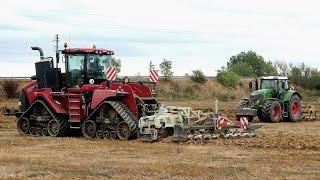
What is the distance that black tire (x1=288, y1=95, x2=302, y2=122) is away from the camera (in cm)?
3150

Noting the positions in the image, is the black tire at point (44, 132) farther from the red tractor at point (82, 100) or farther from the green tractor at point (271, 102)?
the green tractor at point (271, 102)

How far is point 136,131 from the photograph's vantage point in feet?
65.7

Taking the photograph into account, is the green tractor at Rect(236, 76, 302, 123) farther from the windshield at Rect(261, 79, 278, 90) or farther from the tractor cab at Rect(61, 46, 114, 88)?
the tractor cab at Rect(61, 46, 114, 88)

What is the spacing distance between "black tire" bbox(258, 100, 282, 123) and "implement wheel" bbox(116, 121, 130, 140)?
11.5m

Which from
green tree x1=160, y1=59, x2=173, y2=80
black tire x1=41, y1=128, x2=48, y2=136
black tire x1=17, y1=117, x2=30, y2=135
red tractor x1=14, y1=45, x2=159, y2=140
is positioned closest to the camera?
red tractor x1=14, y1=45, x2=159, y2=140

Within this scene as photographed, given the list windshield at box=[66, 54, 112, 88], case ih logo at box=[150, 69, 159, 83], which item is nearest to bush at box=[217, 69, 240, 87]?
windshield at box=[66, 54, 112, 88]

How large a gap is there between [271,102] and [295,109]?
2155 millimetres

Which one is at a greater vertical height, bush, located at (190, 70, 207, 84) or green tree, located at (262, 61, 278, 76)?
green tree, located at (262, 61, 278, 76)

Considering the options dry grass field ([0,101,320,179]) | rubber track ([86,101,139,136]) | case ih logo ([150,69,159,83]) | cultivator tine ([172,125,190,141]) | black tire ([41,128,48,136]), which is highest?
case ih logo ([150,69,159,83])

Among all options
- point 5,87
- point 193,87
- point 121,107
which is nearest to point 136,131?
point 121,107

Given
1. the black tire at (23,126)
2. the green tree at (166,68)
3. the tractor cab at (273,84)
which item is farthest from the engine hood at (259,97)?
the green tree at (166,68)

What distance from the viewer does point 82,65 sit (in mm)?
22109

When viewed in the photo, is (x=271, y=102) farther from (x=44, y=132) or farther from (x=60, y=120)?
(x=44, y=132)

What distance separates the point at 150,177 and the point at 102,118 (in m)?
9.01
